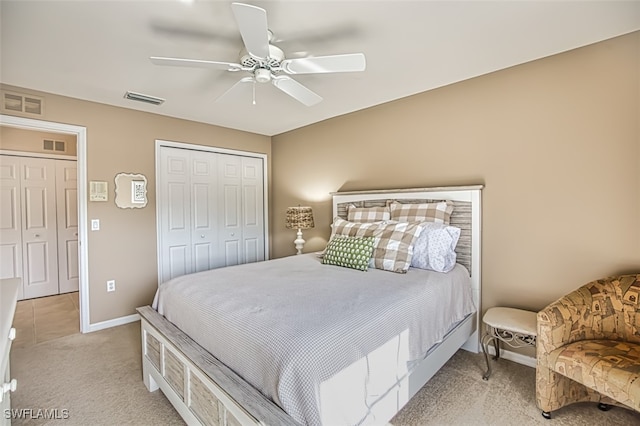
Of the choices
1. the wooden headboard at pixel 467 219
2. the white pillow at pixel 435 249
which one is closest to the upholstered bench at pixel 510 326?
the wooden headboard at pixel 467 219

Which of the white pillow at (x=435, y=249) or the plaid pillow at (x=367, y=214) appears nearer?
the white pillow at (x=435, y=249)

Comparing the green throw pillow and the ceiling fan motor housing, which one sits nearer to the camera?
the ceiling fan motor housing

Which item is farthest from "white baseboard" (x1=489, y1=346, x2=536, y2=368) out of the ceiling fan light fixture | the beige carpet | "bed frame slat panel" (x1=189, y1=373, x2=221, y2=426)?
the ceiling fan light fixture

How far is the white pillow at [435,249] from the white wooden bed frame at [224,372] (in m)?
0.30

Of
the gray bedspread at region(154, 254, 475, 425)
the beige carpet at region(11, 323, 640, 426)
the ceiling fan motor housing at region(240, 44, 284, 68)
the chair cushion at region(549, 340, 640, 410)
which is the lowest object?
the beige carpet at region(11, 323, 640, 426)

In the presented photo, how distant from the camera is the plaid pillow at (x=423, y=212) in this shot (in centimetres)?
276

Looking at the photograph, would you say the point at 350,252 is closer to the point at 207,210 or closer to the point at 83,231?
the point at 207,210

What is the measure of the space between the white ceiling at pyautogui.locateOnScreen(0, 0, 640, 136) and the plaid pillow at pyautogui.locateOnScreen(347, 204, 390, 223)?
3.87ft

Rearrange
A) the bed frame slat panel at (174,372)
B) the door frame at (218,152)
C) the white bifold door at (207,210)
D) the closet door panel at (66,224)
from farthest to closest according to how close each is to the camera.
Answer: the closet door panel at (66,224) → the white bifold door at (207,210) → the door frame at (218,152) → the bed frame slat panel at (174,372)

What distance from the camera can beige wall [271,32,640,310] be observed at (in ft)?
6.93

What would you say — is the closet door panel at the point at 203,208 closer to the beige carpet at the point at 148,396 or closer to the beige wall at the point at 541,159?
the beige carpet at the point at 148,396

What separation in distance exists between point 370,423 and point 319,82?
2.57 m

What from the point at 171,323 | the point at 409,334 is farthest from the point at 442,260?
the point at 171,323

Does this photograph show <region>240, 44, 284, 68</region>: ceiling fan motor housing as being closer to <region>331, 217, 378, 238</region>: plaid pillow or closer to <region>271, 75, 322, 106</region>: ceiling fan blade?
<region>271, 75, 322, 106</region>: ceiling fan blade
